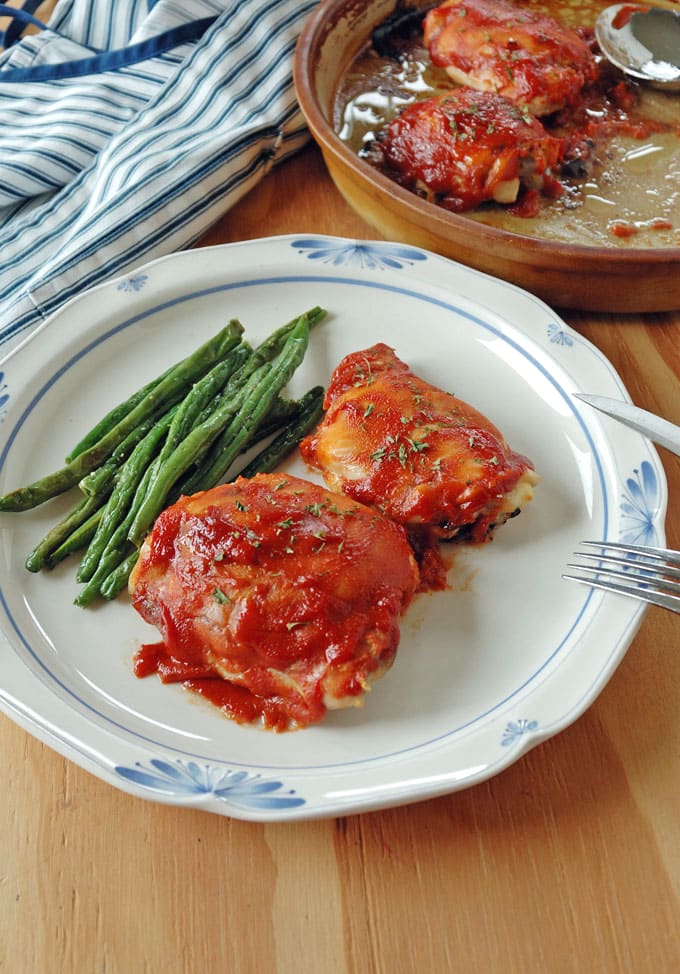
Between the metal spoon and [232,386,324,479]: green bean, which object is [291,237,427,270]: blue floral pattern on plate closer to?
[232,386,324,479]: green bean

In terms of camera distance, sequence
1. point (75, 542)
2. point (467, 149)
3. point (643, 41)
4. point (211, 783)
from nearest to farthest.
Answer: point (211, 783) → point (75, 542) → point (467, 149) → point (643, 41)

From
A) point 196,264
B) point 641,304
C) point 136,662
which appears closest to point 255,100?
point 196,264

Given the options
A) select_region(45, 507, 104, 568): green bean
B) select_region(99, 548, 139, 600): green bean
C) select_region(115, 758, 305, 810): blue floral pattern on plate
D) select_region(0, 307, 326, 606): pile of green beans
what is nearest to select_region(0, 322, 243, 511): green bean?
select_region(0, 307, 326, 606): pile of green beans

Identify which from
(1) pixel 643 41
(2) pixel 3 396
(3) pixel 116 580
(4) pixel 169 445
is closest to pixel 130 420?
(4) pixel 169 445

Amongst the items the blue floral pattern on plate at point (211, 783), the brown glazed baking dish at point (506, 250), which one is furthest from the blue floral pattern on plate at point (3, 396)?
the brown glazed baking dish at point (506, 250)

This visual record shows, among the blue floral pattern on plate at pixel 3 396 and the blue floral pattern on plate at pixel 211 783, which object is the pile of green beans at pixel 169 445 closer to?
the blue floral pattern on plate at pixel 3 396

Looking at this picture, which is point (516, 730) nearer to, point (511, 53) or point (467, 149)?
point (467, 149)
